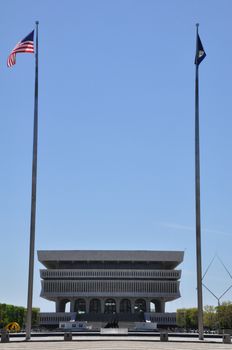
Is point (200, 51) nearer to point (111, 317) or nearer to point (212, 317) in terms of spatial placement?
point (111, 317)

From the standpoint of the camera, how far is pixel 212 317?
505ft

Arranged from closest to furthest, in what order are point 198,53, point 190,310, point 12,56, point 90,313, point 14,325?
point 12,56, point 198,53, point 14,325, point 90,313, point 190,310

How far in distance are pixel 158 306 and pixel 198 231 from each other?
103 metres

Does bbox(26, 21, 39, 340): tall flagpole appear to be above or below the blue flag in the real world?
below

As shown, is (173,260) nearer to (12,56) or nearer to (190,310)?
(190,310)

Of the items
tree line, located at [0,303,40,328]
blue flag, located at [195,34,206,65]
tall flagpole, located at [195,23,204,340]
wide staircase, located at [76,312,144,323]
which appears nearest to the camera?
tall flagpole, located at [195,23,204,340]

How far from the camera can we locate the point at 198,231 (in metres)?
46.8

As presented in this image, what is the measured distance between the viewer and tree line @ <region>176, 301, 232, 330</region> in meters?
134

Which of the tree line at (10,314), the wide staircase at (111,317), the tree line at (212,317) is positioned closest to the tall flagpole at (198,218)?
the tree line at (212,317)

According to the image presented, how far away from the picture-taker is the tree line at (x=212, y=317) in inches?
5295

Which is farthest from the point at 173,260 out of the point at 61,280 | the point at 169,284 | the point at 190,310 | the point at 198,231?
the point at 198,231

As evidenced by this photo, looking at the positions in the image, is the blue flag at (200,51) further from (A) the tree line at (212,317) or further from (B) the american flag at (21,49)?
(A) the tree line at (212,317)

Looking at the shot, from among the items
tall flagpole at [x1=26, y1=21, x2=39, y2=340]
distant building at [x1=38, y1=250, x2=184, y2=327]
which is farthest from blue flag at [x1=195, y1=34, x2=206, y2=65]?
distant building at [x1=38, y1=250, x2=184, y2=327]

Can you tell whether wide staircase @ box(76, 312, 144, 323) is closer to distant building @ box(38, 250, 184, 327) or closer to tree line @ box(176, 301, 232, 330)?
distant building @ box(38, 250, 184, 327)
